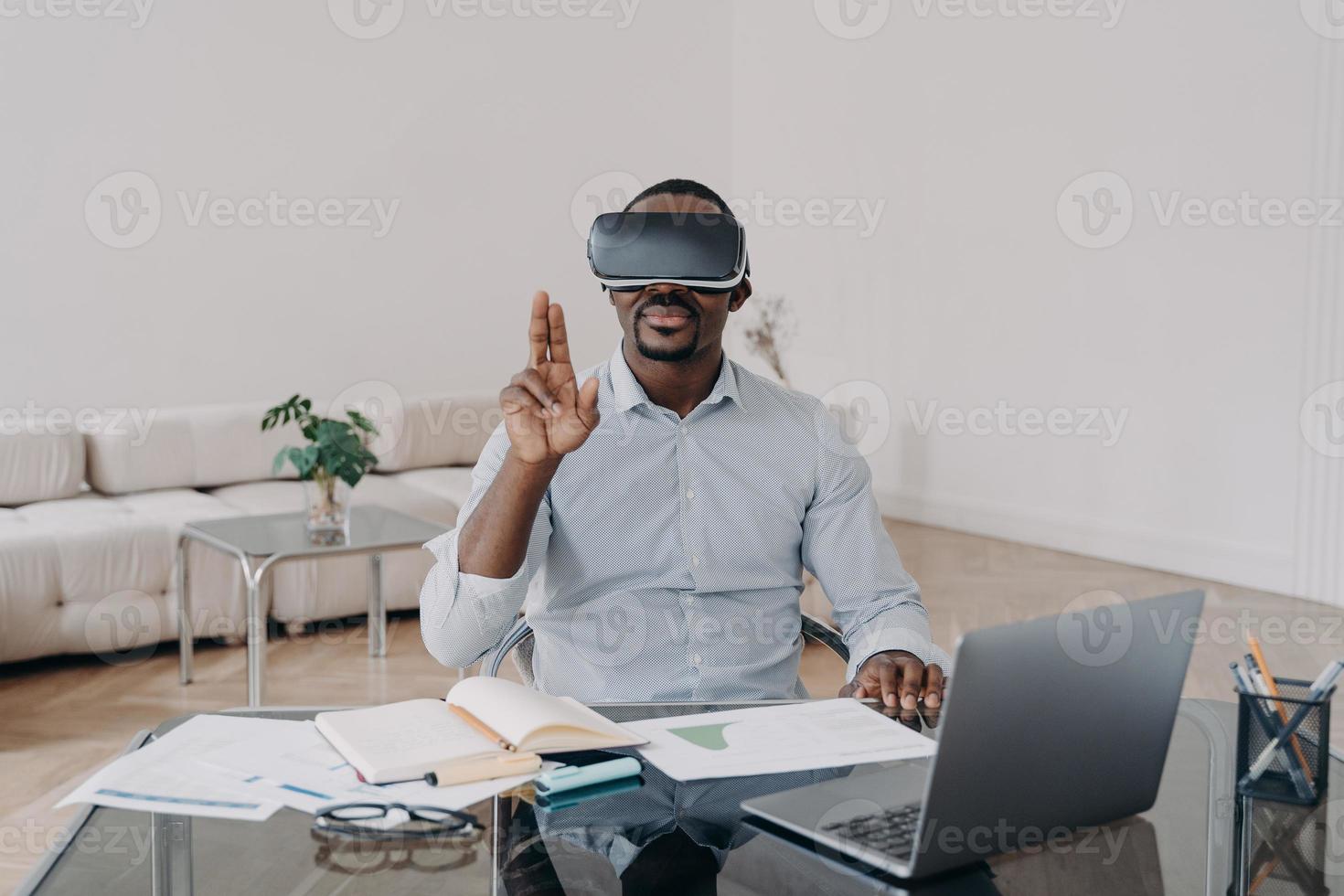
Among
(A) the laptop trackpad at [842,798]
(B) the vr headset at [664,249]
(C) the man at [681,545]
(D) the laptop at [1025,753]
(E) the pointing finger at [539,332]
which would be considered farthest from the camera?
(C) the man at [681,545]

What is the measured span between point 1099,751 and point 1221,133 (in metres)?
4.83

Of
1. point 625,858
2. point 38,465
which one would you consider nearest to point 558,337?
point 625,858

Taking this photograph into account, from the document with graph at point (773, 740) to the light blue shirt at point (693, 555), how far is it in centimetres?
36

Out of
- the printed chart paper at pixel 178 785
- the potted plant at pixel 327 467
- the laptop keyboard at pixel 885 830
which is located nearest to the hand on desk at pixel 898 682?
the laptop keyboard at pixel 885 830

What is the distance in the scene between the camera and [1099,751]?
1.19 metres

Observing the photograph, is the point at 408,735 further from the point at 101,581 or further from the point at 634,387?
the point at 101,581

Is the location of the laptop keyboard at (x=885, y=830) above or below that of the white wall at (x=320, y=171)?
below

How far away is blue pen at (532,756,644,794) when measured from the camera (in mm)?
1272

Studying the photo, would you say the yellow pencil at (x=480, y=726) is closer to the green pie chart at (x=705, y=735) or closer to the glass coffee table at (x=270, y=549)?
the green pie chart at (x=705, y=735)

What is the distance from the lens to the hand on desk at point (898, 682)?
1604 mm

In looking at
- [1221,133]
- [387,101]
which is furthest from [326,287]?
[1221,133]

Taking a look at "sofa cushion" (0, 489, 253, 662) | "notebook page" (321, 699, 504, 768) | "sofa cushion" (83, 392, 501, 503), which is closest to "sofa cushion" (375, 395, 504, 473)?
"sofa cushion" (83, 392, 501, 503)

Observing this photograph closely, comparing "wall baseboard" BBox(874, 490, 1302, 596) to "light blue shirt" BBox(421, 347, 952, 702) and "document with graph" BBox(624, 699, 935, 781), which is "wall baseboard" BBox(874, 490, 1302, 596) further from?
"document with graph" BBox(624, 699, 935, 781)

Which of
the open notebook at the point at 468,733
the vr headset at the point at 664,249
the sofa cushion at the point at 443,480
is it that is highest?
the vr headset at the point at 664,249
